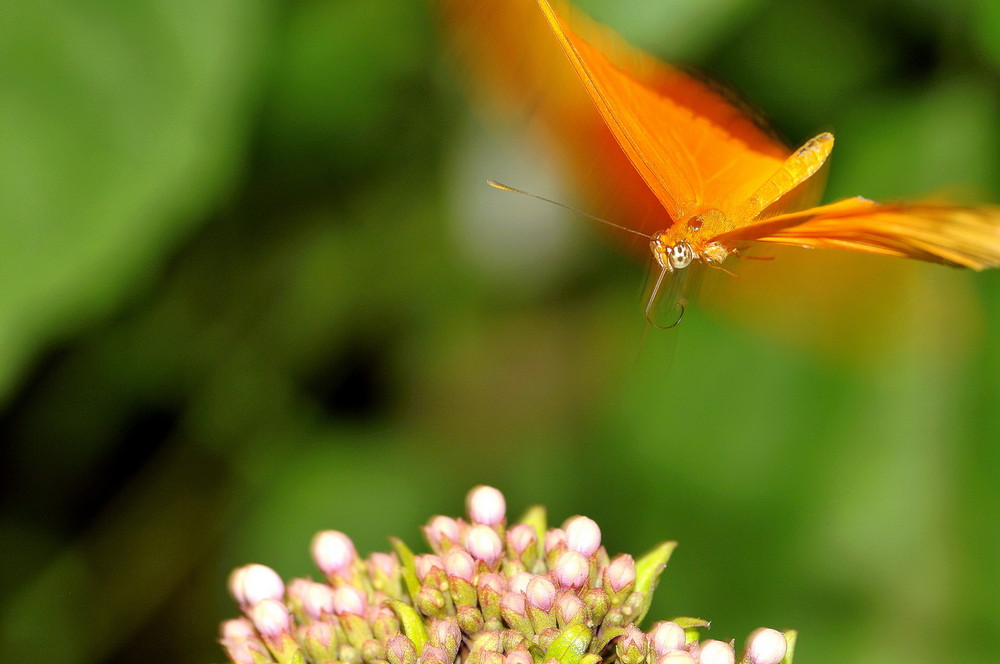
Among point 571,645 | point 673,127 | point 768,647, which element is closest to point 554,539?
point 571,645

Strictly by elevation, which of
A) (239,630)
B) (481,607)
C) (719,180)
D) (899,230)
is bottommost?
(239,630)

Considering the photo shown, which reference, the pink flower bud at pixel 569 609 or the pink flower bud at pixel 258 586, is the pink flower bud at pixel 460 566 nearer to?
the pink flower bud at pixel 569 609

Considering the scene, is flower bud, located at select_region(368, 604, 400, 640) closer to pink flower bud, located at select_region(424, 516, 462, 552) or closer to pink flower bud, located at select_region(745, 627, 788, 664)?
pink flower bud, located at select_region(424, 516, 462, 552)

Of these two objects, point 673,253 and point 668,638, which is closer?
point 668,638

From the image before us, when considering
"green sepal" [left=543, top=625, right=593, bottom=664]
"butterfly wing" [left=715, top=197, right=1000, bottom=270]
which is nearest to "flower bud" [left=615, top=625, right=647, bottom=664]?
"green sepal" [left=543, top=625, right=593, bottom=664]

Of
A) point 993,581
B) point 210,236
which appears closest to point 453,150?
point 210,236

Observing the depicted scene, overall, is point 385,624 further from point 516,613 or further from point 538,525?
point 538,525

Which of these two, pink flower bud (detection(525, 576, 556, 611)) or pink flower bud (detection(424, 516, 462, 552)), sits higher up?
pink flower bud (detection(424, 516, 462, 552))
